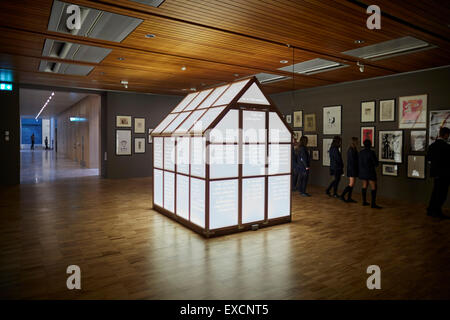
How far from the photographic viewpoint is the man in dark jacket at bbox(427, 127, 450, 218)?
6125mm

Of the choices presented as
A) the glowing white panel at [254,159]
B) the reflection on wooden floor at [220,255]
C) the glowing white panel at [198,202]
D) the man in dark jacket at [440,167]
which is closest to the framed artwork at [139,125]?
the reflection on wooden floor at [220,255]

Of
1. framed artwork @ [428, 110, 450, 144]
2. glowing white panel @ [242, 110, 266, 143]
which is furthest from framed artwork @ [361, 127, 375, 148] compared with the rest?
glowing white panel @ [242, 110, 266, 143]

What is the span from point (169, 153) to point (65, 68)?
4272mm

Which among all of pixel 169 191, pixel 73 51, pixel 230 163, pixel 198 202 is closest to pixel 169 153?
pixel 169 191

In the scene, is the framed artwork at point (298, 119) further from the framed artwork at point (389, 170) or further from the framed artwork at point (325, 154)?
the framed artwork at point (389, 170)

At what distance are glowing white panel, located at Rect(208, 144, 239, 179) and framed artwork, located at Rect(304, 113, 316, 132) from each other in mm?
5976

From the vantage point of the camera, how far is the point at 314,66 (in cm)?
814

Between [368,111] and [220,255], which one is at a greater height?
[368,111]

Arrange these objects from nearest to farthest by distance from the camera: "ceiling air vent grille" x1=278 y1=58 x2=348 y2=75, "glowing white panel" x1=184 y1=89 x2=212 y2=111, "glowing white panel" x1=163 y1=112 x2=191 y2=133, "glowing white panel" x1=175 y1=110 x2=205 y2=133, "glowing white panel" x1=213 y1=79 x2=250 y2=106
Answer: "glowing white panel" x1=213 y1=79 x2=250 y2=106, "glowing white panel" x1=175 y1=110 x2=205 y2=133, "glowing white panel" x1=163 y1=112 x2=191 y2=133, "glowing white panel" x1=184 y1=89 x2=212 y2=111, "ceiling air vent grille" x1=278 y1=58 x2=348 y2=75

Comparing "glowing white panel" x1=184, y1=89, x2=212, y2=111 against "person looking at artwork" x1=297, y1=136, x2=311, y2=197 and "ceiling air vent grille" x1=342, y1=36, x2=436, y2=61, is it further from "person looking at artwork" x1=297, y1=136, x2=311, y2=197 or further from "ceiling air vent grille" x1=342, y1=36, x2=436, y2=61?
"person looking at artwork" x1=297, y1=136, x2=311, y2=197

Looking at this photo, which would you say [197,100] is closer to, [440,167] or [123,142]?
[440,167]

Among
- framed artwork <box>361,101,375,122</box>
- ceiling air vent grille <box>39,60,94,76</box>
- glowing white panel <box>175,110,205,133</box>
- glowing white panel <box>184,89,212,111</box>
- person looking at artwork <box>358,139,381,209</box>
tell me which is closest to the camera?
glowing white panel <box>175,110,205,133</box>
